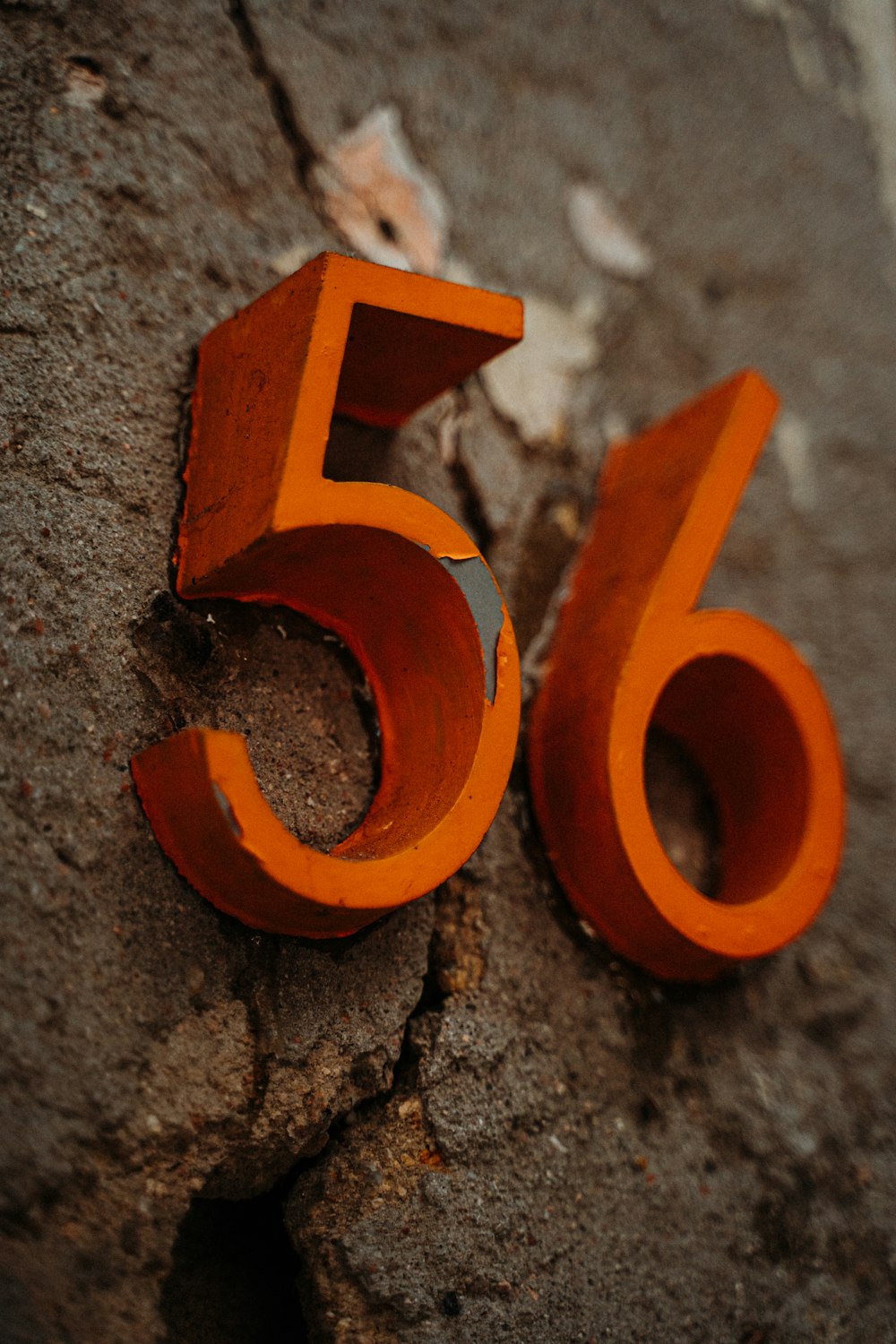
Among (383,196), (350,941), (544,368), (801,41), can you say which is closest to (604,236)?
(544,368)

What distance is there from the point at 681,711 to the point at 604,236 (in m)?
1.07

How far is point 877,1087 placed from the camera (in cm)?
180

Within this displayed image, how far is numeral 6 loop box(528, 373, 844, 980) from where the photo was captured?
4.64ft

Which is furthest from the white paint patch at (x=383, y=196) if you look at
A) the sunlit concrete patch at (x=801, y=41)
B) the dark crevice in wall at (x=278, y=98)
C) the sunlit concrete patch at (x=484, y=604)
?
the sunlit concrete patch at (x=801, y=41)

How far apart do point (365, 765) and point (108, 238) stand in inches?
35.6

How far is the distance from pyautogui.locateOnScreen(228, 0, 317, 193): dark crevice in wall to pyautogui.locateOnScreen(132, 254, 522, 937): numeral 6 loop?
474 mm

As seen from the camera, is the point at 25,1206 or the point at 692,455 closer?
the point at 25,1206

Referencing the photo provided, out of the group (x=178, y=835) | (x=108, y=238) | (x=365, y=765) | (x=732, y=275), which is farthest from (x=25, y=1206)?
(x=732, y=275)

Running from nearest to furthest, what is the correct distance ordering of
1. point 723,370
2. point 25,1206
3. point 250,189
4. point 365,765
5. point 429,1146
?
point 25,1206, point 429,1146, point 365,765, point 250,189, point 723,370

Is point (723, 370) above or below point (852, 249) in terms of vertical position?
below

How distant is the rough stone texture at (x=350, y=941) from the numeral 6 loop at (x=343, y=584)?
2.9 inches

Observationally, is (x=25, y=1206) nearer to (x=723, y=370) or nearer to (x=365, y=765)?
(x=365, y=765)

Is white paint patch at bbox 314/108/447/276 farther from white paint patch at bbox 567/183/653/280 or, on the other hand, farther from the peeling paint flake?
white paint patch at bbox 567/183/653/280

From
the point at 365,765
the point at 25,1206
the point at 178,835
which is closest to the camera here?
the point at 25,1206
